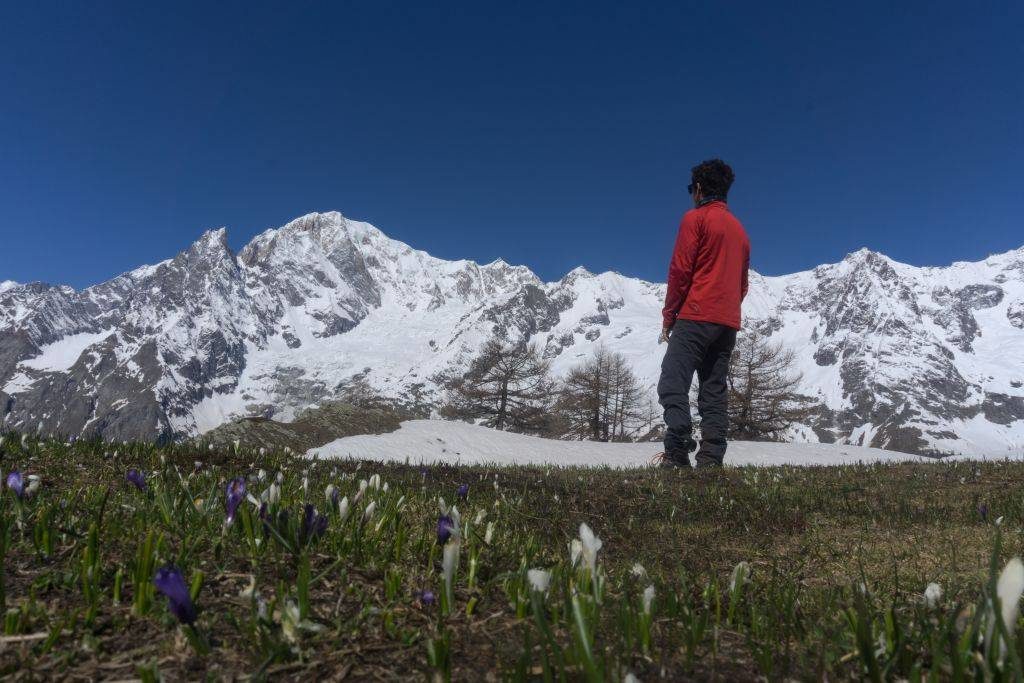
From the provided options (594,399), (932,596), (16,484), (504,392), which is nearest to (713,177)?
(932,596)

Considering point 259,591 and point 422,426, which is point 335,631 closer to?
point 259,591

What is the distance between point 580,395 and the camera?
128 ft

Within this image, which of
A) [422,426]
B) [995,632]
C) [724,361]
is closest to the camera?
[995,632]

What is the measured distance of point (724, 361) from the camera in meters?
9.95

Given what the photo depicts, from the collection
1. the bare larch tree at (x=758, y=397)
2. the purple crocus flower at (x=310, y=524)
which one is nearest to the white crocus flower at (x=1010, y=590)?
the purple crocus flower at (x=310, y=524)

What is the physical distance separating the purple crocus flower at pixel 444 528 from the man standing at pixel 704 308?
721 centimetres

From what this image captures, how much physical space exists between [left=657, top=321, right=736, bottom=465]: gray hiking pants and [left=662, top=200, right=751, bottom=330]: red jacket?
0.25 metres

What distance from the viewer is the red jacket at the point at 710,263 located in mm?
9383

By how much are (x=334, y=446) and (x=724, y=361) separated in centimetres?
893

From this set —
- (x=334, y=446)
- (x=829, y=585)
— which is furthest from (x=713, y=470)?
(x=334, y=446)

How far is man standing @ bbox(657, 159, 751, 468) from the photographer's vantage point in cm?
941

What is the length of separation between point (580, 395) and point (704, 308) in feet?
97.9

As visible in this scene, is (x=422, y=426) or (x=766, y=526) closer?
(x=766, y=526)

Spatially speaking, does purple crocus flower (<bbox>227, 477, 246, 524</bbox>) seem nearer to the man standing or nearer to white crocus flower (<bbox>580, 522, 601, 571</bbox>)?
white crocus flower (<bbox>580, 522, 601, 571</bbox>)
